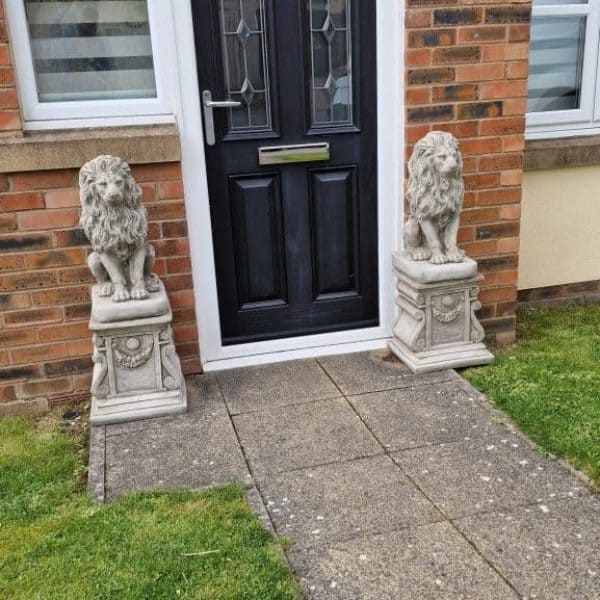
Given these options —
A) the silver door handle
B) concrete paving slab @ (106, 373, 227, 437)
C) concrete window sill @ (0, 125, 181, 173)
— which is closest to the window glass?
the silver door handle

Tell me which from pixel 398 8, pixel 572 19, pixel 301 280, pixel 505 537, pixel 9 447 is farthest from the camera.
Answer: pixel 572 19

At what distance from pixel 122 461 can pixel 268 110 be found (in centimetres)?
192

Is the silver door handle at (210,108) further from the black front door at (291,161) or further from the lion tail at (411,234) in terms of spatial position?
the lion tail at (411,234)

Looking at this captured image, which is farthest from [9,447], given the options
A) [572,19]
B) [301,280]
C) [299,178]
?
[572,19]

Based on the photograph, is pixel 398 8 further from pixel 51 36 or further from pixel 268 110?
pixel 51 36

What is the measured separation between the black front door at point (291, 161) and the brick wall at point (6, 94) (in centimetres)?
89

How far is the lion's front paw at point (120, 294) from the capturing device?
3.31 metres

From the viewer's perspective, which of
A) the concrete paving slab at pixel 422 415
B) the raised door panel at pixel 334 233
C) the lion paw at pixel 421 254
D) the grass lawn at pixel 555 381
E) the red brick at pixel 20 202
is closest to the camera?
the grass lawn at pixel 555 381

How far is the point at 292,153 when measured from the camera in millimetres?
3730

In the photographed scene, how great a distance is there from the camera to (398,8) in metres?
3.59

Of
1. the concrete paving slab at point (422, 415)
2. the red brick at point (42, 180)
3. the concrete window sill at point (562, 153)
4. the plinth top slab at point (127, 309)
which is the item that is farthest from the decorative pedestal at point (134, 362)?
the concrete window sill at point (562, 153)

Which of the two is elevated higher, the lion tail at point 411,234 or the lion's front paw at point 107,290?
the lion tail at point 411,234

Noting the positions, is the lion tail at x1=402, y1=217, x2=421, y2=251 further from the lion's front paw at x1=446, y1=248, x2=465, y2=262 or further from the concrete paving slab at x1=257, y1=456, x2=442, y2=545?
the concrete paving slab at x1=257, y1=456, x2=442, y2=545

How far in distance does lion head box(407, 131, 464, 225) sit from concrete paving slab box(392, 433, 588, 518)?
3.86 feet
